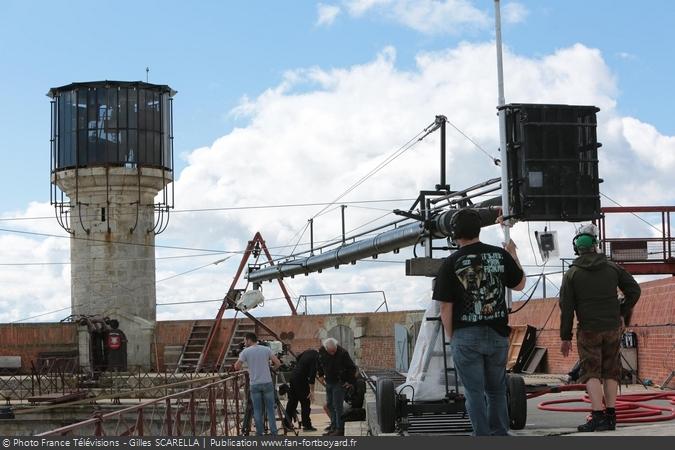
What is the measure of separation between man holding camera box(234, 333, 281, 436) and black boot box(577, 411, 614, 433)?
7.84 meters

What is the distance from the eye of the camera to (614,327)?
361 inches

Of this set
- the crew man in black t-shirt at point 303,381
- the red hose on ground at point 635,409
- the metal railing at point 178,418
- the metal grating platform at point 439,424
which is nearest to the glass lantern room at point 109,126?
A: the metal railing at point 178,418

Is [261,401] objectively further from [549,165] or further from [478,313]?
[478,313]

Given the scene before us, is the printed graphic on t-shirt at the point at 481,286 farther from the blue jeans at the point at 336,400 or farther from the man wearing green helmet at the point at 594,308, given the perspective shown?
the blue jeans at the point at 336,400

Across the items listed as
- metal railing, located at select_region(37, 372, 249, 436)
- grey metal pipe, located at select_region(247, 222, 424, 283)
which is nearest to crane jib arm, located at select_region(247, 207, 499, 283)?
grey metal pipe, located at select_region(247, 222, 424, 283)

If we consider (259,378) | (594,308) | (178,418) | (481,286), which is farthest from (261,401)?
(481,286)

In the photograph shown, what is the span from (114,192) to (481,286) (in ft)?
125

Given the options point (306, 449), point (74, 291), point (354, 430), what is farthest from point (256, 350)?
point (74, 291)

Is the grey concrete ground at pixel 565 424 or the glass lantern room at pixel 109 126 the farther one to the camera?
the glass lantern room at pixel 109 126

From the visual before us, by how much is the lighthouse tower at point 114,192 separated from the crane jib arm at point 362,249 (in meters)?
5.20

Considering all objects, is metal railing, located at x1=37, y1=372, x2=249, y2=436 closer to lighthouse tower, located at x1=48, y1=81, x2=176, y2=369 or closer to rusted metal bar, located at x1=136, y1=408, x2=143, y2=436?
rusted metal bar, located at x1=136, y1=408, x2=143, y2=436

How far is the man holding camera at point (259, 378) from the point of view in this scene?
658 inches

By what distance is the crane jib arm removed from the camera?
53.8 feet

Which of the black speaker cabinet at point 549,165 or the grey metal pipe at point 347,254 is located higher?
the grey metal pipe at point 347,254
